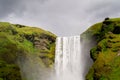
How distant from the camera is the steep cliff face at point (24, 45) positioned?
13550 cm

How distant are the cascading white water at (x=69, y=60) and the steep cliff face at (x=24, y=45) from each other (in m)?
4.66

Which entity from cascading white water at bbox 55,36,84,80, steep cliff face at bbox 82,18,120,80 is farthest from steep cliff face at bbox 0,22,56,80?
steep cliff face at bbox 82,18,120,80

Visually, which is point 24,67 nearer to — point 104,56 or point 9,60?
point 9,60

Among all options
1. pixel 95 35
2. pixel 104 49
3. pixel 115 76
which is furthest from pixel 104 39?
pixel 115 76

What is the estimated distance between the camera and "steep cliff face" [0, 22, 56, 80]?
13550 cm

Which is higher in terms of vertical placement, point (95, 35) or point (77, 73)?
point (95, 35)

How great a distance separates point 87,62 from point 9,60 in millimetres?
44230

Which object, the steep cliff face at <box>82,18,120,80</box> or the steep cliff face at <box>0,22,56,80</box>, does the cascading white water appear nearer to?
the steep cliff face at <box>0,22,56,80</box>

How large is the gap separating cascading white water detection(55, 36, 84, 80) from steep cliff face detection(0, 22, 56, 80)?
15.3ft

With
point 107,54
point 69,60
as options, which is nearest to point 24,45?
point 69,60

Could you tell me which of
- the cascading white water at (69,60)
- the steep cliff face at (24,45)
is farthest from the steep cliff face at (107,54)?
the steep cliff face at (24,45)

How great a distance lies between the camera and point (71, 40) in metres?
168

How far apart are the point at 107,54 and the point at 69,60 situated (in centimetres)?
3575

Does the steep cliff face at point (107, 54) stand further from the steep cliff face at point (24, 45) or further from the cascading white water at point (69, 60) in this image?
the steep cliff face at point (24, 45)
